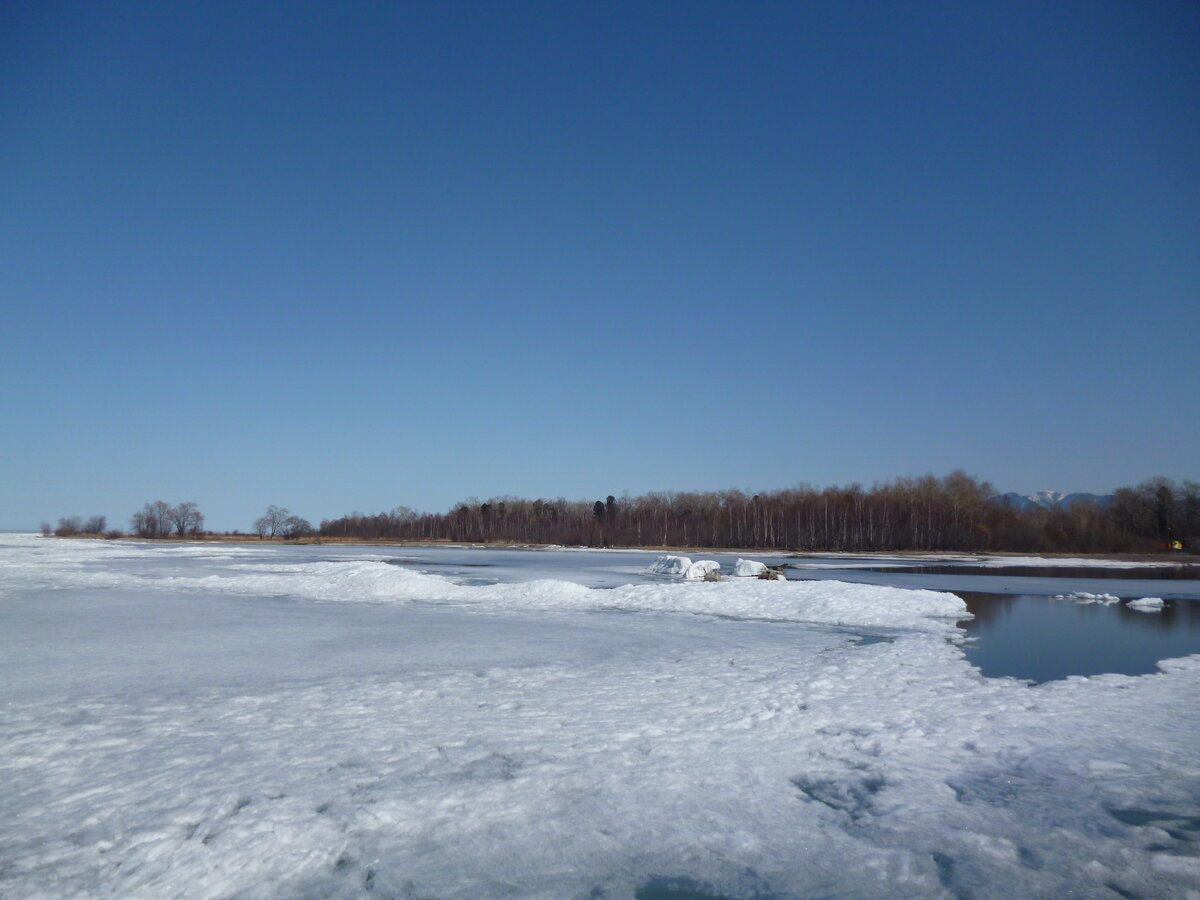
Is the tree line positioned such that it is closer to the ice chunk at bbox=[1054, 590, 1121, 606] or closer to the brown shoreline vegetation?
the brown shoreline vegetation

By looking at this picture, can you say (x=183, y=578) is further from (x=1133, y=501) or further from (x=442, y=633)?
(x=1133, y=501)

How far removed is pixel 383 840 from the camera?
385 centimetres

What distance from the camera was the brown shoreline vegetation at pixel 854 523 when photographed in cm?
6053

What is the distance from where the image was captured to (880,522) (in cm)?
6856

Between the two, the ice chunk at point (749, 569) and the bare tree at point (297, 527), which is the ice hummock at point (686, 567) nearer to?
the ice chunk at point (749, 569)

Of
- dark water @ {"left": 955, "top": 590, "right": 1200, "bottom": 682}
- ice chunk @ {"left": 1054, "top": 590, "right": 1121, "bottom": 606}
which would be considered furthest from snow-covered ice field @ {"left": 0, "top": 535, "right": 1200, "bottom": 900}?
ice chunk @ {"left": 1054, "top": 590, "right": 1121, "bottom": 606}

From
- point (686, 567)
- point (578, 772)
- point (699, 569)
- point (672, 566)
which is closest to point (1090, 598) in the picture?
point (699, 569)

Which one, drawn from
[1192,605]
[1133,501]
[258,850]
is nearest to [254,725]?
[258,850]

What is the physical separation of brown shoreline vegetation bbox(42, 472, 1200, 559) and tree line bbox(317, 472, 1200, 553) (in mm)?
119

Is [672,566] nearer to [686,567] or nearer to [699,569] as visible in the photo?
[686,567]

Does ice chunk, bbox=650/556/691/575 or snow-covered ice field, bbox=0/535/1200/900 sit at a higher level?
ice chunk, bbox=650/556/691/575

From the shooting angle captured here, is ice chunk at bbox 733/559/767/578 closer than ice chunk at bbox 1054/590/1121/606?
No

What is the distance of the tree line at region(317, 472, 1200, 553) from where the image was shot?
6091 centimetres

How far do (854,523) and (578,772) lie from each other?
69.7 metres
